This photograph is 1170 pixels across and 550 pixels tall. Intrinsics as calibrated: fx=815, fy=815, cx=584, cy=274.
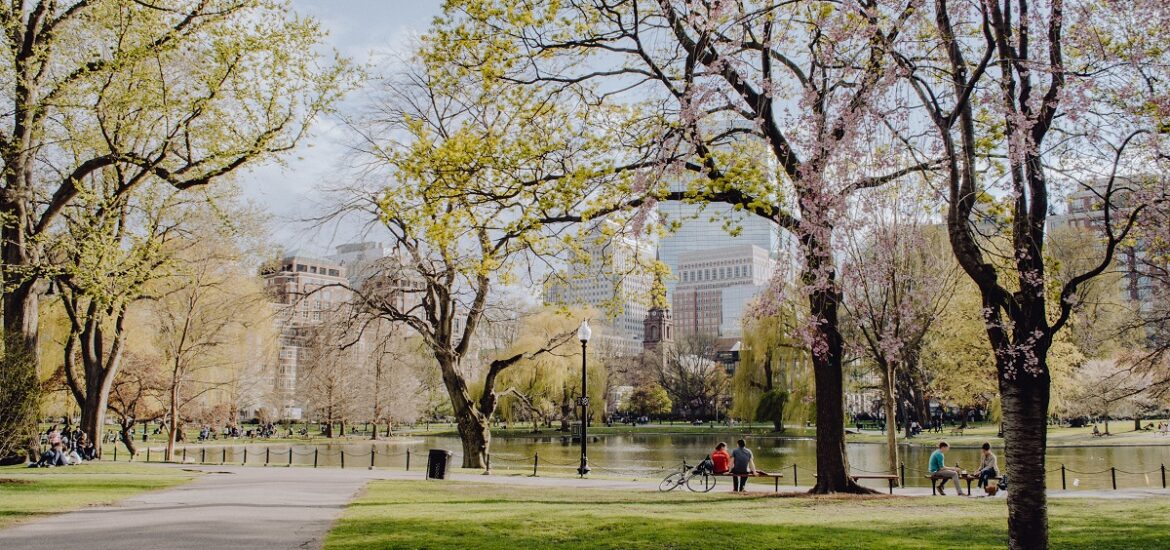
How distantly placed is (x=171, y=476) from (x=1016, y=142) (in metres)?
18.4

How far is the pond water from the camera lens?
25281 millimetres

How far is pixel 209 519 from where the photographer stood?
10.5m

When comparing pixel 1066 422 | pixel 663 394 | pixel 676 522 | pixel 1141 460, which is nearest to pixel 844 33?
pixel 676 522

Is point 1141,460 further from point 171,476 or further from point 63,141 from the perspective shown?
point 63,141

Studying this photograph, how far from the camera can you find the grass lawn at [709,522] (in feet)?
29.4

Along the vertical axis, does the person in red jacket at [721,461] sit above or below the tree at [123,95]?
below

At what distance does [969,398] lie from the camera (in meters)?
41.1

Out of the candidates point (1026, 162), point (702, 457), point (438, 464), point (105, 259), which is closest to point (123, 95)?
point (105, 259)

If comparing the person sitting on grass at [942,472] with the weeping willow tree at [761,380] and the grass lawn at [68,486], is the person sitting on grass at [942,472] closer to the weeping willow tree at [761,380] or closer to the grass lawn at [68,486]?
the grass lawn at [68,486]

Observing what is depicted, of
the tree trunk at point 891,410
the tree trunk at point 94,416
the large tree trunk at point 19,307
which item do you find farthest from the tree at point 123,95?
the tree trunk at point 891,410

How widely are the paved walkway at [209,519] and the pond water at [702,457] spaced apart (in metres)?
9.79

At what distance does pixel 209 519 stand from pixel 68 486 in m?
6.39

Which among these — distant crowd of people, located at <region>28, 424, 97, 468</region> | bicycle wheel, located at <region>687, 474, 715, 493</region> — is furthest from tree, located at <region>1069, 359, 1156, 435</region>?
distant crowd of people, located at <region>28, 424, 97, 468</region>

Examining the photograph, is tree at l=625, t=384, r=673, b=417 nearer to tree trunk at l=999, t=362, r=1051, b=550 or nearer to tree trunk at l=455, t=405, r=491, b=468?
tree trunk at l=455, t=405, r=491, b=468
